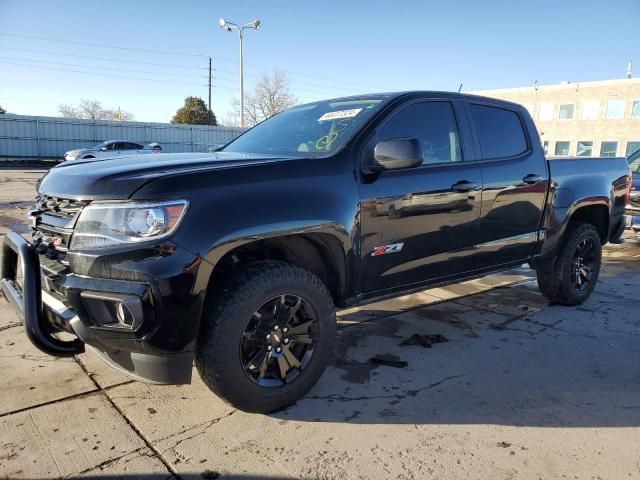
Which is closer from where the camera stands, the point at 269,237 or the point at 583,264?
the point at 269,237

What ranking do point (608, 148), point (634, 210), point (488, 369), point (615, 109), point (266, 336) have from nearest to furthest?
point (266, 336)
point (488, 369)
point (634, 210)
point (615, 109)
point (608, 148)

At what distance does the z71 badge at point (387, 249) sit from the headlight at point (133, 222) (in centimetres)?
131

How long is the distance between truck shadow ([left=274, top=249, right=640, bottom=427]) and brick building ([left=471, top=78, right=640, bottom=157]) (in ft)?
121

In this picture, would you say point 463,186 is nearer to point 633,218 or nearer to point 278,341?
point 278,341

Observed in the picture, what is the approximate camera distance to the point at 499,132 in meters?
4.29

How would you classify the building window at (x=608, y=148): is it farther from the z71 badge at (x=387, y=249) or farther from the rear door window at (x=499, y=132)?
the z71 badge at (x=387, y=249)

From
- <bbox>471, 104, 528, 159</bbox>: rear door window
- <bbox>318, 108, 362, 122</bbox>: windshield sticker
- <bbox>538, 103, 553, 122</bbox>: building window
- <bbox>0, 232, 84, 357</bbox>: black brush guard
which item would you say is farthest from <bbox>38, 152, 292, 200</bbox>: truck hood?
<bbox>538, 103, 553, 122</bbox>: building window

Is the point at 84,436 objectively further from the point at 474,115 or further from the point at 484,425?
the point at 474,115

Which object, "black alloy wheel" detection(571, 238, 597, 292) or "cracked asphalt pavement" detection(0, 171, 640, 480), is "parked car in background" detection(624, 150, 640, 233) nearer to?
"black alloy wheel" detection(571, 238, 597, 292)

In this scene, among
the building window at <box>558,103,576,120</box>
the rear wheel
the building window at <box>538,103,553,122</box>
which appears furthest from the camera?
the building window at <box>538,103,553,122</box>

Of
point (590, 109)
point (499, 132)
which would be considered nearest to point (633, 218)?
point (499, 132)

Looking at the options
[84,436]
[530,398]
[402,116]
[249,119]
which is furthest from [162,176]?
[249,119]

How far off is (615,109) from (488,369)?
137 ft

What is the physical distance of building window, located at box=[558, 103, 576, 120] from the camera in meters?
40.7
